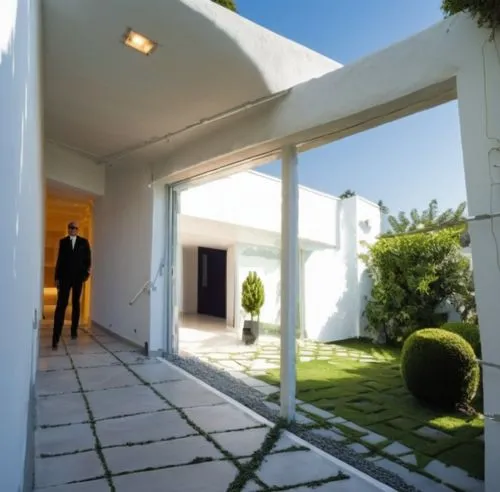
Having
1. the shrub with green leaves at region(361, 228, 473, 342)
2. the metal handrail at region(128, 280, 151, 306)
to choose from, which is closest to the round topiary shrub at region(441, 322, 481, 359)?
the shrub with green leaves at region(361, 228, 473, 342)

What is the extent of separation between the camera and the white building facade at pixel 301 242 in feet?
25.4

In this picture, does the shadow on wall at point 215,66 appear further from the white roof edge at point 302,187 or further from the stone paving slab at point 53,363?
the white roof edge at point 302,187

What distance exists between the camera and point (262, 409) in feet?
11.5

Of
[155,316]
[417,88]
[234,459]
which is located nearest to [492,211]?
[417,88]

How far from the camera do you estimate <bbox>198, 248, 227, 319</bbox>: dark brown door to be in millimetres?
10922

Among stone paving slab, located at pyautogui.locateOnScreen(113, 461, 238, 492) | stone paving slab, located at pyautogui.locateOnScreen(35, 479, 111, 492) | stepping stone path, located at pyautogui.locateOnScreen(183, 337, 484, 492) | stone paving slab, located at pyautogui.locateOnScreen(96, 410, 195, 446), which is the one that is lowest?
stepping stone path, located at pyautogui.locateOnScreen(183, 337, 484, 492)

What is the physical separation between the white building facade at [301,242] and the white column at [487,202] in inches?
211

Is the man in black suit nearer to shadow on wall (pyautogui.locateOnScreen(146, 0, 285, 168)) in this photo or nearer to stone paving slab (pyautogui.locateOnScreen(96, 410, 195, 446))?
shadow on wall (pyautogui.locateOnScreen(146, 0, 285, 168))

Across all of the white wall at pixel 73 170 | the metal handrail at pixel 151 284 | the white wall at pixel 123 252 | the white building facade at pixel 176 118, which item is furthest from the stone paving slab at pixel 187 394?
the white wall at pixel 73 170

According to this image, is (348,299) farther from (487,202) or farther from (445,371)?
(487,202)

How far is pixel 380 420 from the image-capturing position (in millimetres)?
3496

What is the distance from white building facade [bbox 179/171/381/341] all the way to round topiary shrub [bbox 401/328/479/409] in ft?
14.5

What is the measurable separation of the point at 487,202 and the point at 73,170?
623cm

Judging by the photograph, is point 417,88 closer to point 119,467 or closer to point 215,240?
point 119,467
